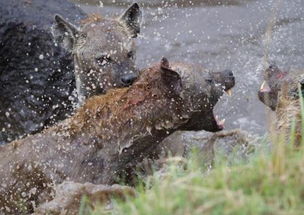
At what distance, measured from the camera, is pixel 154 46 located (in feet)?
31.1

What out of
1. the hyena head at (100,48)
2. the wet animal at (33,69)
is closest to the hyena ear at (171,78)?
the hyena head at (100,48)

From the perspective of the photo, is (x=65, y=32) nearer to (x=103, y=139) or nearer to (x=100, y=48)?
(x=100, y=48)

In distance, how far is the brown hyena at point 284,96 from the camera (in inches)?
215

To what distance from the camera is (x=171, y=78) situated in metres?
5.37

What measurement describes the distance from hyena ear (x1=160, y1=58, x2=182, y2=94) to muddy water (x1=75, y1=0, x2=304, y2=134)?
280cm

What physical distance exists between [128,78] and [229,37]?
353cm

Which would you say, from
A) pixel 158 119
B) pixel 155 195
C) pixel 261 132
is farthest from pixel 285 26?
pixel 155 195

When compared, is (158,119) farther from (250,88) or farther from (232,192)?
(250,88)

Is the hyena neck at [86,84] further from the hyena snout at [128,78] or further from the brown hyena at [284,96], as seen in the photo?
the brown hyena at [284,96]

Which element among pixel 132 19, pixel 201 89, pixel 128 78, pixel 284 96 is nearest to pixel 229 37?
pixel 132 19

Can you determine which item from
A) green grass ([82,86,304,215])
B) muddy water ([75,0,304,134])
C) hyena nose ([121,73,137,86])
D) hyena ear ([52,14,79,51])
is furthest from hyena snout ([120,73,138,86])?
green grass ([82,86,304,215])

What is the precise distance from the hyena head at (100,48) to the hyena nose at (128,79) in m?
0.06

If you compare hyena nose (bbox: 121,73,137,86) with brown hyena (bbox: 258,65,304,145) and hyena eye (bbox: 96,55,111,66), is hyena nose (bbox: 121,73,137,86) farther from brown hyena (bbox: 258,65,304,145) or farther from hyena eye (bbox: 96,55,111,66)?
Result: brown hyena (bbox: 258,65,304,145)

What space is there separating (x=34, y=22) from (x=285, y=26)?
336cm
